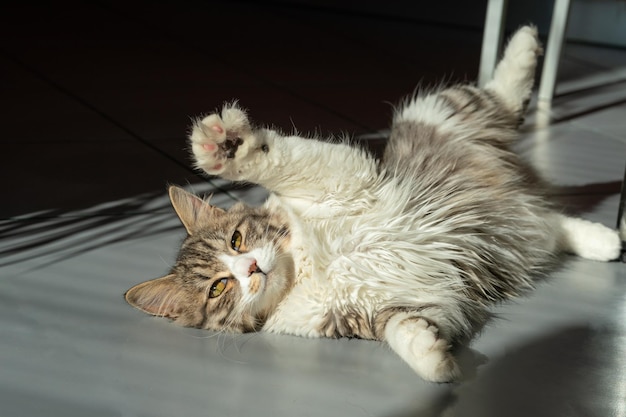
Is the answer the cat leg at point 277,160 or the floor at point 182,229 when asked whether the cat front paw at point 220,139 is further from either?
the floor at point 182,229

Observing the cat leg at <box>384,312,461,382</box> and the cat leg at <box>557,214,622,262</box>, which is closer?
the cat leg at <box>384,312,461,382</box>

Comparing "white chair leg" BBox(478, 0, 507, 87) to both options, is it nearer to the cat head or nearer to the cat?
the cat

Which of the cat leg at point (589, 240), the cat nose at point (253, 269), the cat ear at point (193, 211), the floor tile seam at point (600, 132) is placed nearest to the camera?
the cat nose at point (253, 269)

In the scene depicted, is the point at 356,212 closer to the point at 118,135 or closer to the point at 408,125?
the point at 408,125

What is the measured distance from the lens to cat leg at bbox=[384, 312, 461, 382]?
1428 millimetres

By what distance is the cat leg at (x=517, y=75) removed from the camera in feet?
7.31

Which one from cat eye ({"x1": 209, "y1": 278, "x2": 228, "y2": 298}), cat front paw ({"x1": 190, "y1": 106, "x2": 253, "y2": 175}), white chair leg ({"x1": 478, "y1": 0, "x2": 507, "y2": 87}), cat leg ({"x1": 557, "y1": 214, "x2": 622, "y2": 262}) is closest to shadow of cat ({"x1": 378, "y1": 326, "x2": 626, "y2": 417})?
cat leg ({"x1": 557, "y1": 214, "x2": 622, "y2": 262})

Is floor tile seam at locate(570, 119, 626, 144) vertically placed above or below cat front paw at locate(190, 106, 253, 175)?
below

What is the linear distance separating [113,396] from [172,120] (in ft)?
5.74

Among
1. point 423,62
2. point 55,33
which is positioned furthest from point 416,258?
point 55,33

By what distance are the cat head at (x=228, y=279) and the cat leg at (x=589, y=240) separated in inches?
30.4

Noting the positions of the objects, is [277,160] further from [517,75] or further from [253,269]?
[517,75]

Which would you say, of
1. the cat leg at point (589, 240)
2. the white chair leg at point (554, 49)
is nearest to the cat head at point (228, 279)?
the cat leg at point (589, 240)

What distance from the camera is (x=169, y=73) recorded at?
3730 mm
